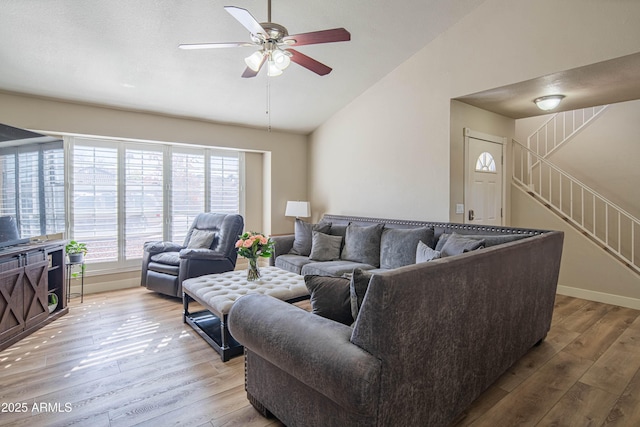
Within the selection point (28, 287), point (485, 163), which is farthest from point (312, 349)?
point (485, 163)

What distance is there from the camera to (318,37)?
2305 mm

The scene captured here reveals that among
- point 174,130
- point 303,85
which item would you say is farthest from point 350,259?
point 174,130

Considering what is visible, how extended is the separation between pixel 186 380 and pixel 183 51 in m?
3.18

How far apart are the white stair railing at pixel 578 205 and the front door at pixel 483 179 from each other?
0.60 m

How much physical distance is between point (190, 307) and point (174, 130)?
104 inches

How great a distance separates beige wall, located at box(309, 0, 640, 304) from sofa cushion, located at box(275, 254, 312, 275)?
1.29m

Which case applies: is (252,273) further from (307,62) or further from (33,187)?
(33,187)

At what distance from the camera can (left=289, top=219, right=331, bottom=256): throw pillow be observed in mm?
4719

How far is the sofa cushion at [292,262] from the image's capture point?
4.22 m

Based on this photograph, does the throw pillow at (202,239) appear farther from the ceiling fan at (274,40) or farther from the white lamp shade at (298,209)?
the ceiling fan at (274,40)

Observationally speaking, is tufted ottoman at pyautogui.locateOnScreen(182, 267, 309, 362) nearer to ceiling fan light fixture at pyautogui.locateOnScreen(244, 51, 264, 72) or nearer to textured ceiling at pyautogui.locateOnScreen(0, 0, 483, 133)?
ceiling fan light fixture at pyautogui.locateOnScreen(244, 51, 264, 72)

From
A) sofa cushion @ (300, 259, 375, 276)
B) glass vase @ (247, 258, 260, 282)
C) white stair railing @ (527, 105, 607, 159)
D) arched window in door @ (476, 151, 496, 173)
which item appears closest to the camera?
glass vase @ (247, 258, 260, 282)

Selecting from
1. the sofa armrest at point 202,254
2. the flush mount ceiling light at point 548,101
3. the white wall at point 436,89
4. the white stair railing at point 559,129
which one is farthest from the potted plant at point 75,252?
the white stair railing at point 559,129

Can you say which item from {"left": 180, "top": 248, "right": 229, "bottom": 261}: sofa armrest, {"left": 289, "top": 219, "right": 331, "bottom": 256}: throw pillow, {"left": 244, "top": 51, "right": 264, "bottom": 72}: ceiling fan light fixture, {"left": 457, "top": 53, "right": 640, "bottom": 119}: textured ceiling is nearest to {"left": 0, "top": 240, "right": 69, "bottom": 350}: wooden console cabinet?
{"left": 180, "top": 248, "right": 229, "bottom": 261}: sofa armrest
